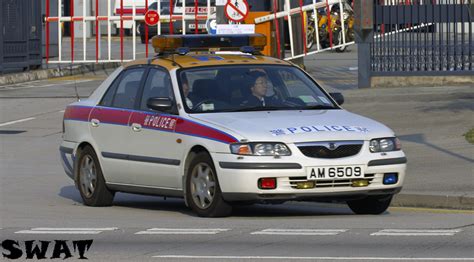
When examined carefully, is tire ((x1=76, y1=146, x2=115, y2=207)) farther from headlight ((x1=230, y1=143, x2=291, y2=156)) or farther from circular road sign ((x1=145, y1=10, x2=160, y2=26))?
circular road sign ((x1=145, y1=10, x2=160, y2=26))

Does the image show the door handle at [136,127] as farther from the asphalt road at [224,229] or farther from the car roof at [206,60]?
the asphalt road at [224,229]

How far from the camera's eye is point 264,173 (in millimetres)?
11578

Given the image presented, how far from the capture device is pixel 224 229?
443 inches

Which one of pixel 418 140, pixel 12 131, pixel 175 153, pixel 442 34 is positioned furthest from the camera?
pixel 442 34

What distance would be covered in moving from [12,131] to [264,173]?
36.3 ft

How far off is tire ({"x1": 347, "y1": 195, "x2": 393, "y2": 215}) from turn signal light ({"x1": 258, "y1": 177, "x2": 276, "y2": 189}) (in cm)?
116

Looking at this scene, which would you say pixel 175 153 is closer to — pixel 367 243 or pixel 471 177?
pixel 367 243

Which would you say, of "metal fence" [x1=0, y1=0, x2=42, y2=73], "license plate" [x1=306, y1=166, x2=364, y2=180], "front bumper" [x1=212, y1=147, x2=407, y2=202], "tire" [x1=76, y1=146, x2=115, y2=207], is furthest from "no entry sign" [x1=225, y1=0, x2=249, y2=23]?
"license plate" [x1=306, y1=166, x2=364, y2=180]

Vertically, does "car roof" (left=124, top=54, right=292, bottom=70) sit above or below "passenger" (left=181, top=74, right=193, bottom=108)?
above

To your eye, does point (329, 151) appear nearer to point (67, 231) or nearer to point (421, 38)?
point (67, 231)

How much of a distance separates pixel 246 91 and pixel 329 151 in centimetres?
142

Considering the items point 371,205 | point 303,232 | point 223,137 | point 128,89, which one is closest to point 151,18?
point 128,89

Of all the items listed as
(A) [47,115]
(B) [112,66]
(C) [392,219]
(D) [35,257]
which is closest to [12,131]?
(A) [47,115]

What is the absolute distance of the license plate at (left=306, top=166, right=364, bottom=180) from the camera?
38.1 ft
